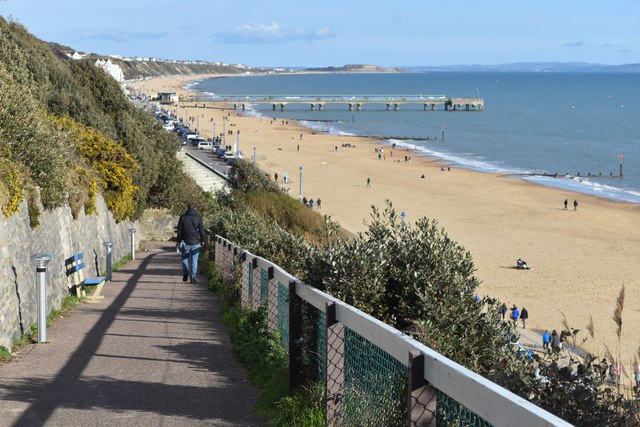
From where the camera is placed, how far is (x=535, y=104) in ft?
497

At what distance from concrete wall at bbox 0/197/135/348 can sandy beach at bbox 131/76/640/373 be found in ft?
21.2

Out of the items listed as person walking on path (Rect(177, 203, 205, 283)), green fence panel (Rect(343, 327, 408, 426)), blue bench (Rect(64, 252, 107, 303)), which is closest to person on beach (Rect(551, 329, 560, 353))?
green fence panel (Rect(343, 327, 408, 426))

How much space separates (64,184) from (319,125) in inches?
3808

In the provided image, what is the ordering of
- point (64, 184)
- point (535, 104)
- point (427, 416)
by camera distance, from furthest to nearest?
point (535, 104), point (64, 184), point (427, 416)

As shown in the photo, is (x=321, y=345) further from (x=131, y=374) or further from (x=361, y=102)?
(x=361, y=102)

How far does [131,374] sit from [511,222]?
118ft

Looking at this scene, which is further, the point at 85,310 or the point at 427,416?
the point at 85,310

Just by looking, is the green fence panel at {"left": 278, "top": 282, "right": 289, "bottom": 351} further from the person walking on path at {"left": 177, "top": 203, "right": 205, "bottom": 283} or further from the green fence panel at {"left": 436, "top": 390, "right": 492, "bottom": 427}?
the person walking on path at {"left": 177, "top": 203, "right": 205, "bottom": 283}

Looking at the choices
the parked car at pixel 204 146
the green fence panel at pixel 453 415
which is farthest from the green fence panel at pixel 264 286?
the parked car at pixel 204 146

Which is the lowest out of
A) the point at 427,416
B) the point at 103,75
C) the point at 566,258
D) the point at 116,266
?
the point at 566,258

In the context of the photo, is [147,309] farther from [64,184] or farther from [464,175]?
[464,175]

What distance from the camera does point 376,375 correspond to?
462 centimetres

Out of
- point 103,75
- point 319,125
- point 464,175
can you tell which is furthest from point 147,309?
point 319,125

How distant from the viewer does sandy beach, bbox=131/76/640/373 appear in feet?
86.1
